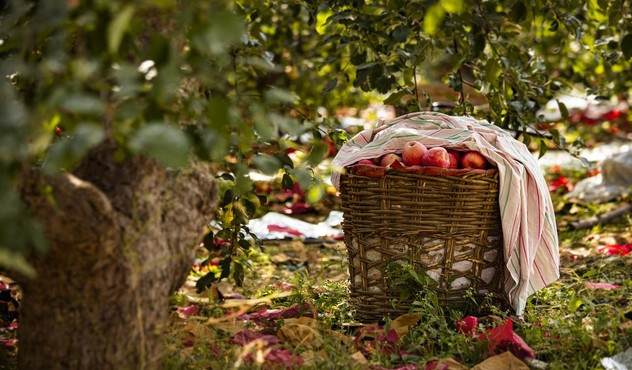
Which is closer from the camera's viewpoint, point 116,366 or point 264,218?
point 116,366

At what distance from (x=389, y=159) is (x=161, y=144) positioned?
54.4 inches

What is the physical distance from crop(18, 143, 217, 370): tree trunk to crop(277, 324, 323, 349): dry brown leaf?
0.55 metres

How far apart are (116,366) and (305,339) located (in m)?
0.66

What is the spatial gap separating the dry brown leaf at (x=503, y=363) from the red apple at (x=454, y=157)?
73 cm

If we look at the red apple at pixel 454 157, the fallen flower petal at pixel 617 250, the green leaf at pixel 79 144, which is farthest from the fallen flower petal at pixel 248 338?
the fallen flower petal at pixel 617 250

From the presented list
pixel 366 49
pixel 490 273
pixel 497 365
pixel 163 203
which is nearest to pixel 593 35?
pixel 366 49

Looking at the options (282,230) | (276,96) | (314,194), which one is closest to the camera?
(276,96)

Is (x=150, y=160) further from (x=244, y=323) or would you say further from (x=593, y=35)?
(x=593, y=35)

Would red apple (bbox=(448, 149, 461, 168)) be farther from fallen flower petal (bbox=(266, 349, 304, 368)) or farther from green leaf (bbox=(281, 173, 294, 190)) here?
fallen flower petal (bbox=(266, 349, 304, 368))

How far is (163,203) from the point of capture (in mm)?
1732

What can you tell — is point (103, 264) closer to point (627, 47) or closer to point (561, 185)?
point (627, 47)

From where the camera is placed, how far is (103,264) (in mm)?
1617

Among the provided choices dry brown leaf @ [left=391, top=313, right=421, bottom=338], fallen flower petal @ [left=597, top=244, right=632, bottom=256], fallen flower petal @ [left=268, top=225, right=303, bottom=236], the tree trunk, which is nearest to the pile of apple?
dry brown leaf @ [left=391, top=313, right=421, bottom=338]

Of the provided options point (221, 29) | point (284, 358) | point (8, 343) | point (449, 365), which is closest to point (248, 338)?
point (284, 358)
